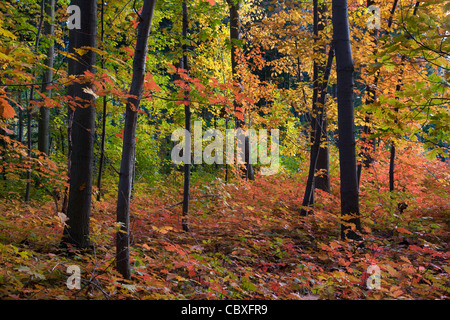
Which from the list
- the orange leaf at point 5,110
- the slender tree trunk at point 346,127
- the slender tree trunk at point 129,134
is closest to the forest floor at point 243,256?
the slender tree trunk at point 129,134

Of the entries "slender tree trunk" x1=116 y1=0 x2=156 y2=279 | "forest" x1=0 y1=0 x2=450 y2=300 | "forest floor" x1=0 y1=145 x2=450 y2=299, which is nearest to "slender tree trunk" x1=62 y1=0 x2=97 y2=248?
"forest" x1=0 y1=0 x2=450 y2=300

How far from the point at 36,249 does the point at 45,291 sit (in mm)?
1717

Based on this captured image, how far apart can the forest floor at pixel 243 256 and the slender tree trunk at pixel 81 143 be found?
332 mm

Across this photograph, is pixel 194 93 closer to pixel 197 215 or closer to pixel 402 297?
pixel 402 297

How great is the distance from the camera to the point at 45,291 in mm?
3057

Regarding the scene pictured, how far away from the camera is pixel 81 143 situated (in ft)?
14.0

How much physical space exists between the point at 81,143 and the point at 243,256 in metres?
3.16

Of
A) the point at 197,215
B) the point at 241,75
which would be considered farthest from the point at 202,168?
the point at 197,215

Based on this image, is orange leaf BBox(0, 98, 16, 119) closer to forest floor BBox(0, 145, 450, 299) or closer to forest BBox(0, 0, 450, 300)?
forest BBox(0, 0, 450, 300)

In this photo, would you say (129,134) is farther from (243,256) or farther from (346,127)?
(346,127)

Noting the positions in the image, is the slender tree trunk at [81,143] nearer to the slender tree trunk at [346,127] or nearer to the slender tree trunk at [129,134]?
the slender tree trunk at [129,134]

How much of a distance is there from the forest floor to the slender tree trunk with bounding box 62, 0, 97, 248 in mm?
332

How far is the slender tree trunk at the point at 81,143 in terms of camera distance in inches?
167

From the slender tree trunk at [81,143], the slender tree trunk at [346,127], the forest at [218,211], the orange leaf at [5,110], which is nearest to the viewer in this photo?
the orange leaf at [5,110]
